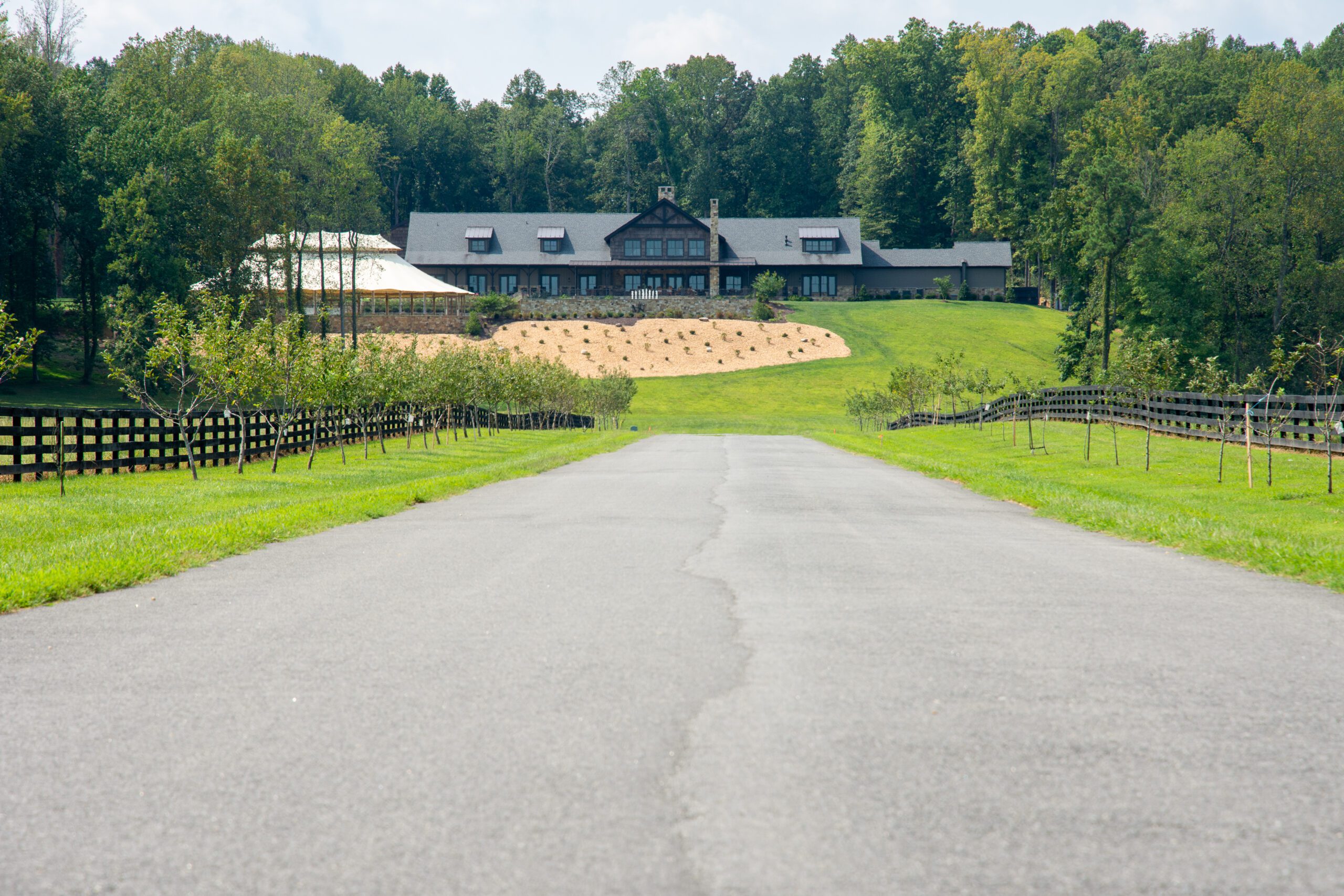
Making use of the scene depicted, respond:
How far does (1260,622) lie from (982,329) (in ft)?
262

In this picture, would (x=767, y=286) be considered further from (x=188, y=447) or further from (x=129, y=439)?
(x=188, y=447)

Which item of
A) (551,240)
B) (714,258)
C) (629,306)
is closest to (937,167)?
(714,258)

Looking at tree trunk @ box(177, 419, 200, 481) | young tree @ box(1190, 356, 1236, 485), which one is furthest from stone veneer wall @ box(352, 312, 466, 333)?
young tree @ box(1190, 356, 1236, 485)

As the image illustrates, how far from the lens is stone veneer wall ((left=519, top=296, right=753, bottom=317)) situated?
275ft

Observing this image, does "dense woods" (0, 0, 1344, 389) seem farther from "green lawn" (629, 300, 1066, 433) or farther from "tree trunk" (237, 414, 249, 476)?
"tree trunk" (237, 414, 249, 476)

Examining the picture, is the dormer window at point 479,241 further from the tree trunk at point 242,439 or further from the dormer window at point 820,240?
the tree trunk at point 242,439

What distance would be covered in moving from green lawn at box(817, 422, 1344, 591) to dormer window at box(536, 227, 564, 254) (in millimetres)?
68219

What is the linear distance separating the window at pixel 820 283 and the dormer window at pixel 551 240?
23.8 metres

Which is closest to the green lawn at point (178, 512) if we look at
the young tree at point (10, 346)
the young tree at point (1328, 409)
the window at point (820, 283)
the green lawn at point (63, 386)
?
the young tree at point (10, 346)

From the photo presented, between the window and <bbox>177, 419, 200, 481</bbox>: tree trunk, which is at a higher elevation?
the window

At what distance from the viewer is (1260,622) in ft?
23.0

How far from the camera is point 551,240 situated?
9844cm

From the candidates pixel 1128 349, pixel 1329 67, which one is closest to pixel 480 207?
pixel 1329 67

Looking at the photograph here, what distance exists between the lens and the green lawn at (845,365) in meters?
62.5
